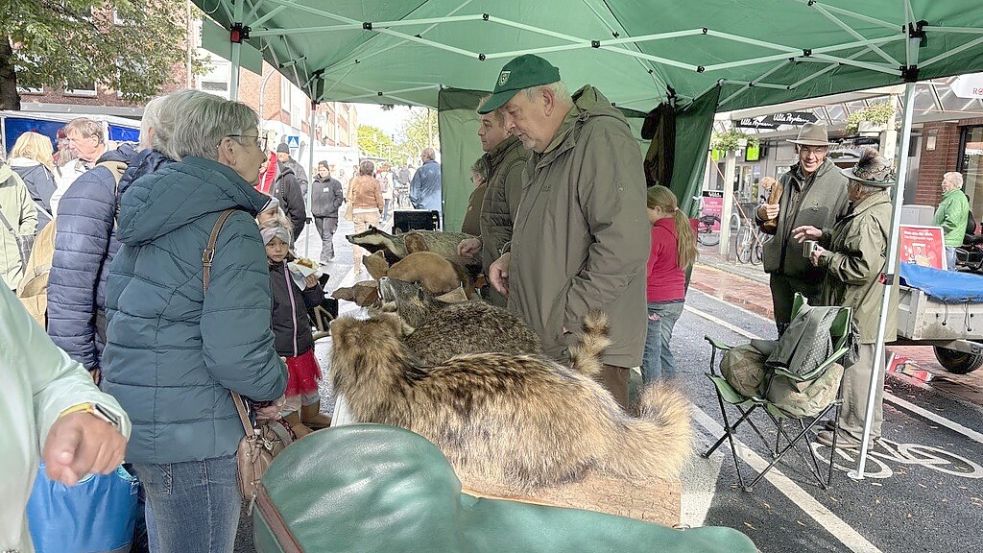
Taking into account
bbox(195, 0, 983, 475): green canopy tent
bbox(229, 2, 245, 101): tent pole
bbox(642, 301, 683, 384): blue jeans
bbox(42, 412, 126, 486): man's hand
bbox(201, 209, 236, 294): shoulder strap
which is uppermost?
bbox(195, 0, 983, 475): green canopy tent

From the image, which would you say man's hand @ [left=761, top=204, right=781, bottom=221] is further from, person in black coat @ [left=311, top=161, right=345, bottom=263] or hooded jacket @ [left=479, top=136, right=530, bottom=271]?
person in black coat @ [left=311, top=161, right=345, bottom=263]

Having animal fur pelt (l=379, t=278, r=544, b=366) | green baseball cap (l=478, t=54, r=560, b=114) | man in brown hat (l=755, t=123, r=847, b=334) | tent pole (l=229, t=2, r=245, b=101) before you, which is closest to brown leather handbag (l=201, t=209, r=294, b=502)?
animal fur pelt (l=379, t=278, r=544, b=366)

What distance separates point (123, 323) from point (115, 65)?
17.6m

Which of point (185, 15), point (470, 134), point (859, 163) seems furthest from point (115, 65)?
point (859, 163)

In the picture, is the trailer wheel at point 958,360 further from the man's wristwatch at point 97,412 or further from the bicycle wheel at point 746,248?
the bicycle wheel at point 746,248

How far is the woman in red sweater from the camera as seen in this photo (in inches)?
206

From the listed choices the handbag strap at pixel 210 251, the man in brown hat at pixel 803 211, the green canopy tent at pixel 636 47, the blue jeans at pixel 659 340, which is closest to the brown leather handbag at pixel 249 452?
the handbag strap at pixel 210 251

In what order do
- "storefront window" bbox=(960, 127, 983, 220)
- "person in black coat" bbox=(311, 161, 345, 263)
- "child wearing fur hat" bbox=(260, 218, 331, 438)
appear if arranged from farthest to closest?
"storefront window" bbox=(960, 127, 983, 220) → "person in black coat" bbox=(311, 161, 345, 263) → "child wearing fur hat" bbox=(260, 218, 331, 438)

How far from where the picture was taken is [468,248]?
401 centimetres

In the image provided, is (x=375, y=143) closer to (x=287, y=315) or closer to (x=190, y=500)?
(x=287, y=315)

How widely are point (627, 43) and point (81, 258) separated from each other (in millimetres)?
5207

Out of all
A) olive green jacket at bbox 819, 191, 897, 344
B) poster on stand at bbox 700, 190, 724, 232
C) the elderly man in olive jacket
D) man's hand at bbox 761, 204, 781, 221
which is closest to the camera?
the elderly man in olive jacket

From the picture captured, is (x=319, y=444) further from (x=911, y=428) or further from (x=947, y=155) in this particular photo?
(x=947, y=155)

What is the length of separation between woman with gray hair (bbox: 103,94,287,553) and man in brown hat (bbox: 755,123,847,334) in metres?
4.56
